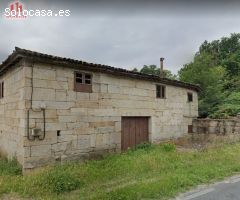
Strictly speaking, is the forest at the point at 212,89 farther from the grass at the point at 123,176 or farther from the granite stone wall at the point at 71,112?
the grass at the point at 123,176

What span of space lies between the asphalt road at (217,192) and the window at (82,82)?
539cm

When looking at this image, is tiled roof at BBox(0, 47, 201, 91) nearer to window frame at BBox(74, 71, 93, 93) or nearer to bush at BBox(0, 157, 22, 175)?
window frame at BBox(74, 71, 93, 93)

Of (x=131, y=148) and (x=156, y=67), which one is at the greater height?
(x=156, y=67)

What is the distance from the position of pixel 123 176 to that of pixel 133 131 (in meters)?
4.37

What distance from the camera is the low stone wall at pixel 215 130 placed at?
13953mm

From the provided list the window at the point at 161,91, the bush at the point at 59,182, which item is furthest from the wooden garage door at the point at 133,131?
the bush at the point at 59,182

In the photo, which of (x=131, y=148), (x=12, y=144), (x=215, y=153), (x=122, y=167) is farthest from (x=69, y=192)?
(x=215, y=153)

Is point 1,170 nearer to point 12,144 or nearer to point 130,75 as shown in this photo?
point 12,144

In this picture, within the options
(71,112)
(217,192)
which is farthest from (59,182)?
(217,192)

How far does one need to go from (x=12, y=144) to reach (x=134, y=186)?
207 inches

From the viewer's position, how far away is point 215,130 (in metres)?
15.0

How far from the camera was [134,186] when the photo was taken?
588cm

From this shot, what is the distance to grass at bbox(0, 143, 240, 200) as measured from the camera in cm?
567

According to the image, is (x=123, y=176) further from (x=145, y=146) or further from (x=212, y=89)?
(x=212, y=89)
